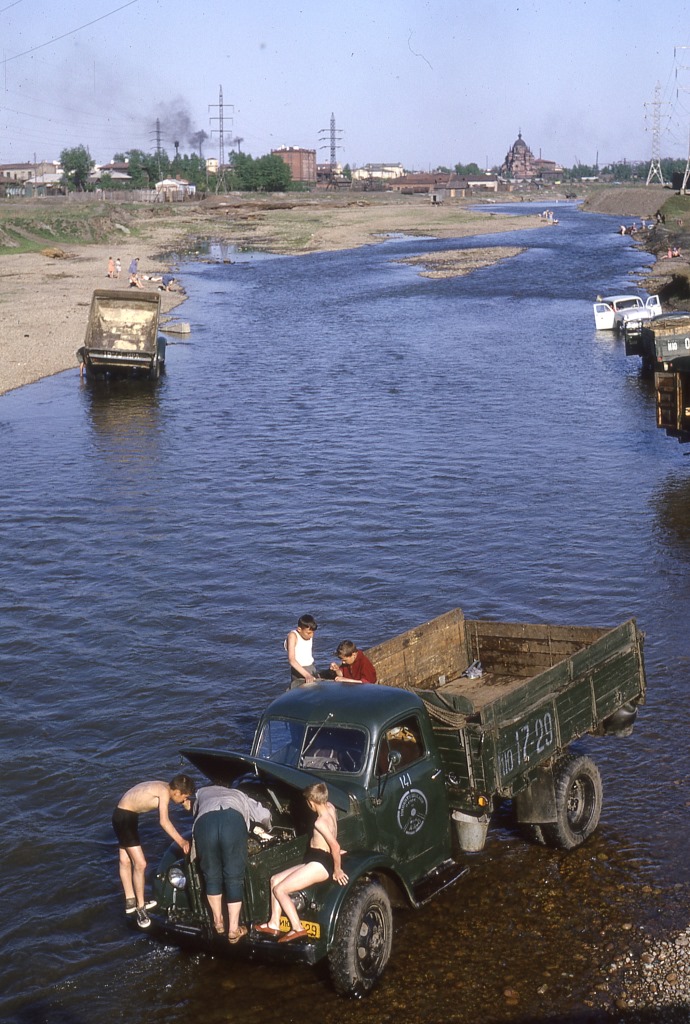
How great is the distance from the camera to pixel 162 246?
113 meters

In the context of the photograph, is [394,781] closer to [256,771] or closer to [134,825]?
[256,771]

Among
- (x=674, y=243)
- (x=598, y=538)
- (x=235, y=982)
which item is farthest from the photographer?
(x=674, y=243)

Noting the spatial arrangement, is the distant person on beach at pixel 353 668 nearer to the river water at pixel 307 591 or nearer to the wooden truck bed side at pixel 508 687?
the wooden truck bed side at pixel 508 687

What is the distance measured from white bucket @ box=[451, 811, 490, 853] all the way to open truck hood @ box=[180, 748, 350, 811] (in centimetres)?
156

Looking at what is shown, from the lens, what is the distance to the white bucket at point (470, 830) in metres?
10.4

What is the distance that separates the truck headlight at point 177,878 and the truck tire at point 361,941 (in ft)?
4.12

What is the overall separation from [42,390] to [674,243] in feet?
214

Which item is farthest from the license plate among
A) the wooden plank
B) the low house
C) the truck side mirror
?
the low house

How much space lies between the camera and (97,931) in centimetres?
1079

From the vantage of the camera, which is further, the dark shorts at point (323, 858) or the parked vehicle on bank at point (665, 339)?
the parked vehicle on bank at point (665, 339)

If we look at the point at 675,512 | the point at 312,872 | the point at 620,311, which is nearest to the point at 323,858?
the point at 312,872

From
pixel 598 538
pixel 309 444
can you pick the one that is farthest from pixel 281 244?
pixel 598 538

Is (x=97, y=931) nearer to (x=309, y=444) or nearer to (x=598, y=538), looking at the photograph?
(x=598, y=538)

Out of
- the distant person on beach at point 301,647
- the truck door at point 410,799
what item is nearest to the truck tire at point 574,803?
the truck door at point 410,799
